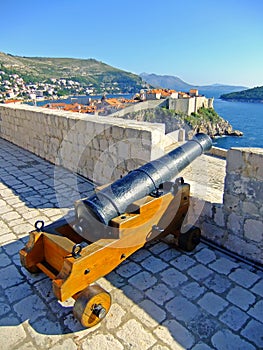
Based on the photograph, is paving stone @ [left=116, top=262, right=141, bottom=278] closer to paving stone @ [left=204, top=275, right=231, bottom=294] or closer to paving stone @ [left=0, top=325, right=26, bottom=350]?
paving stone @ [left=204, top=275, right=231, bottom=294]

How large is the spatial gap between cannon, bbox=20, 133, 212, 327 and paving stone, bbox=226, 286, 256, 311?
25.9 inches

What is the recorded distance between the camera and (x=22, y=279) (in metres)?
2.57

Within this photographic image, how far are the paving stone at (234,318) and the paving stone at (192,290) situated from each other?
26 cm

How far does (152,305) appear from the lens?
227 centimetres

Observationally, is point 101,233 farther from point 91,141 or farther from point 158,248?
point 91,141

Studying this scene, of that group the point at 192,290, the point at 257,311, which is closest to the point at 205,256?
the point at 192,290

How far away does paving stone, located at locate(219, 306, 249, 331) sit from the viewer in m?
2.08

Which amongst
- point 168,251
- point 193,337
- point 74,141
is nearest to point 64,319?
point 193,337

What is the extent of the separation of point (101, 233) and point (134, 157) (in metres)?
1.90

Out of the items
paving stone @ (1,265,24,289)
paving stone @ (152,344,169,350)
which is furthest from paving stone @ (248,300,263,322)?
paving stone @ (1,265,24,289)

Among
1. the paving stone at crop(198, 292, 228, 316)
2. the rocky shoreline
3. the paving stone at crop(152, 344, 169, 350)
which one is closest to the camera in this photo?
the paving stone at crop(152, 344, 169, 350)

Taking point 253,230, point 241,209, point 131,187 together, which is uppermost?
point 131,187

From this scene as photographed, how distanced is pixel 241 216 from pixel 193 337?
1.32 meters

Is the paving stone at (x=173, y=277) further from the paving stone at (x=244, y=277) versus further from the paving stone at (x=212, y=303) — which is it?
the paving stone at (x=244, y=277)
